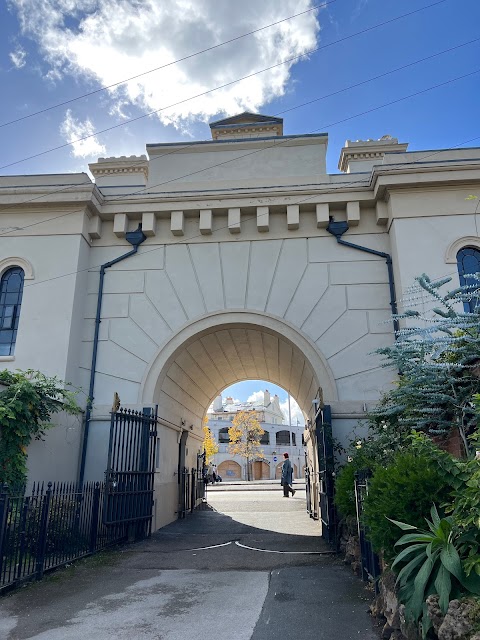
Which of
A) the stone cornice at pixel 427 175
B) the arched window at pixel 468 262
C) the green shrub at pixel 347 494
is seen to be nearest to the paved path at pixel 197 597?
the green shrub at pixel 347 494

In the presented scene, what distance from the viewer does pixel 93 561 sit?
7.70 m

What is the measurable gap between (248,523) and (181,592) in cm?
681

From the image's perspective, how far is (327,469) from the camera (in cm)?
909

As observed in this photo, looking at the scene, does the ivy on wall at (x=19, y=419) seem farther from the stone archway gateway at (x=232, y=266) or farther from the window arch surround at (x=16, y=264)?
the window arch surround at (x=16, y=264)

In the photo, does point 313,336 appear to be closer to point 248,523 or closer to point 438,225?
point 438,225

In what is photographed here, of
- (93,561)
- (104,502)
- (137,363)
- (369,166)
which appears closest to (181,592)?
(93,561)

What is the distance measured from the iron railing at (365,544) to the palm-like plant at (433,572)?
153 centimetres

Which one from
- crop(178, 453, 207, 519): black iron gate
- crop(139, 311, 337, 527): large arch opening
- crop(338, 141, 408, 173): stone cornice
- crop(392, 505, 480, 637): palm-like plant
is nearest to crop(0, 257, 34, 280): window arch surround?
crop(139, 311, 337, 527): large arch opening

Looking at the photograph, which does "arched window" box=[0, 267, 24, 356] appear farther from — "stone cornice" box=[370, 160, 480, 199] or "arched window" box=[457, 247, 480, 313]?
"arched window" box=[457, 247, 480, 313]

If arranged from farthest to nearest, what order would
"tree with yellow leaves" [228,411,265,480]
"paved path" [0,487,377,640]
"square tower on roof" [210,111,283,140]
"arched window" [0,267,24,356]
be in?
"tree with yellow leaves" [228,411,265,480] < "square tower on roof" [210,111,283,140] < "arched window" [0,267,24,356] < "paved path" [0,487,377,640]

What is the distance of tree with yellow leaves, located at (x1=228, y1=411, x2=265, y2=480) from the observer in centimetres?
6186

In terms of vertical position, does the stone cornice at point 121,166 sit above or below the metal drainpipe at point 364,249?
above

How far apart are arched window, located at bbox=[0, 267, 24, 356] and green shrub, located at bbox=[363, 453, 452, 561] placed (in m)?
8.91

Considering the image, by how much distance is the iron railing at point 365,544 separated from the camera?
5578mm
